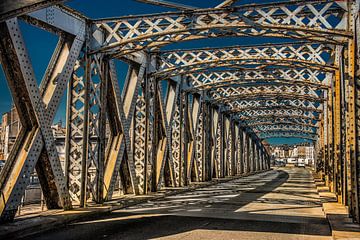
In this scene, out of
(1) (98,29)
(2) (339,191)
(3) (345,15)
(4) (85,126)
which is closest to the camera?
(3) (345,15)

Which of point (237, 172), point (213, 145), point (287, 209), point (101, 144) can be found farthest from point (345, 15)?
point (237, 172)

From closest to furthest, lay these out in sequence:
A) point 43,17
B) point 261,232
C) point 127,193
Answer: point 261,232
point 43,17
point 127,193

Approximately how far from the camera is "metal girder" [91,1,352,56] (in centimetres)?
1162

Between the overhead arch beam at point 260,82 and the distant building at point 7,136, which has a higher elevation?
the overhead arch beam at point 260,82

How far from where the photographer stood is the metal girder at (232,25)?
11625 mm

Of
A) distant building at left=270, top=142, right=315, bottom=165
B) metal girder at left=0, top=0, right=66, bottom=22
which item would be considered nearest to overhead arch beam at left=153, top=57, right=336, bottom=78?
metal girder at left=0, top=0, right=66, bottom=22

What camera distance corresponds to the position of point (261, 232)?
8.98 metres

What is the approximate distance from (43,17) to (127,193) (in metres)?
8.54

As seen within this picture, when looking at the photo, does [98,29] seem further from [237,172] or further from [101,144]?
[237,172]

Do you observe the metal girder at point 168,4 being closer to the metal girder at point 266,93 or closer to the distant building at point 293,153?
the metal girder at point 266,93

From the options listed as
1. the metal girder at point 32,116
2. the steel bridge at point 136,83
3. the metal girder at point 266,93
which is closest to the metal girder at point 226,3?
the steel bridge at point 136,83

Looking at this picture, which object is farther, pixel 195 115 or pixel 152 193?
pixel 195 115

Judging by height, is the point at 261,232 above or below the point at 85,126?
below

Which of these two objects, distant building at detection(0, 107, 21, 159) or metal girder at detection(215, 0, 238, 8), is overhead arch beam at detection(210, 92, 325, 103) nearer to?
distant building at detection(0, 107, 21, 159)
